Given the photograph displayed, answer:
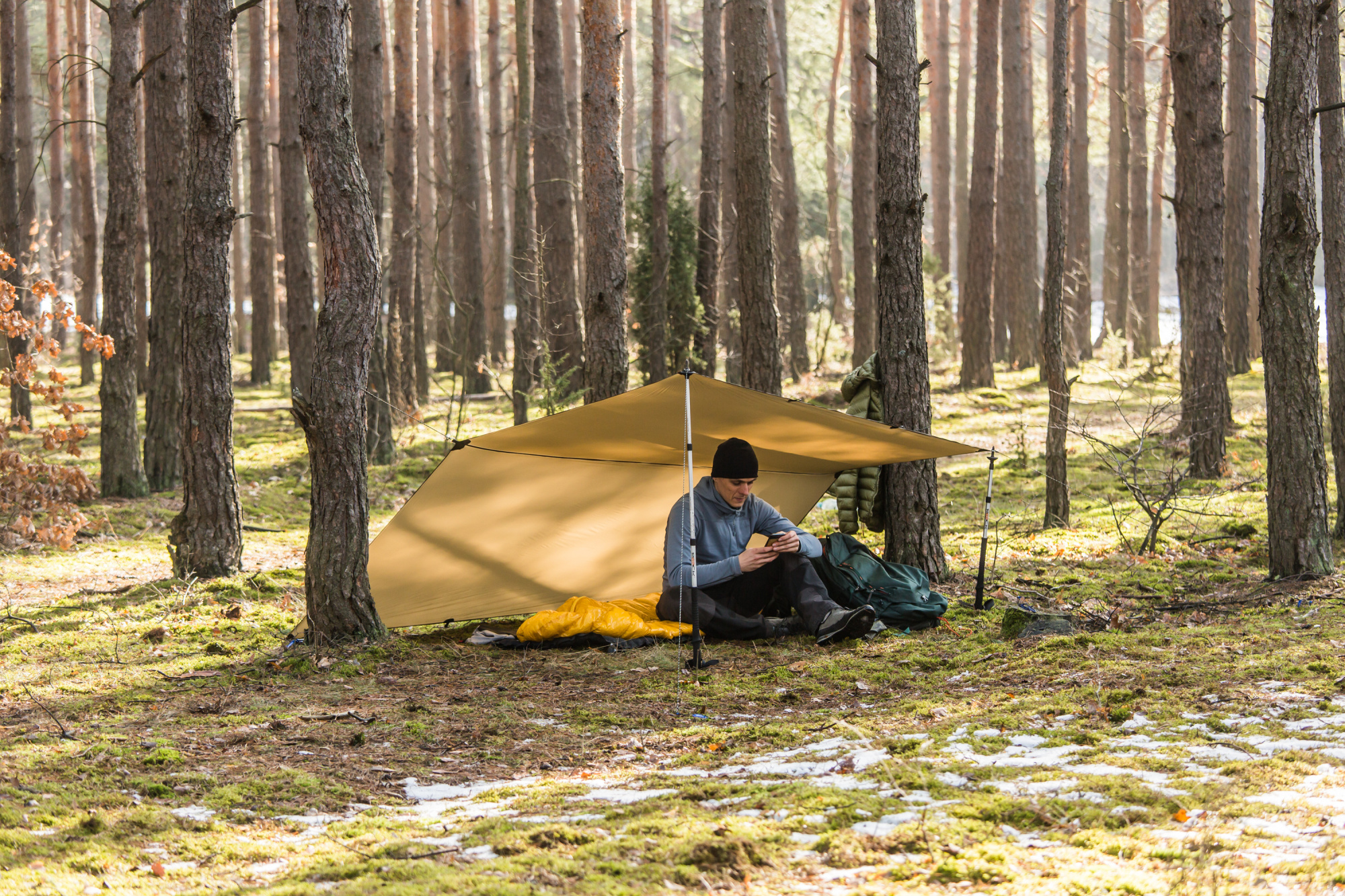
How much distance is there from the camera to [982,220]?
16.5 m

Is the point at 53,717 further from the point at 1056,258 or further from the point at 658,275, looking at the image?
the point at 658,275

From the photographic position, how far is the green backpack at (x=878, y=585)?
588 cm

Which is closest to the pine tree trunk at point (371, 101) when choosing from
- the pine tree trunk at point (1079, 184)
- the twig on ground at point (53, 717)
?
the twig on ground at point (53, 717)

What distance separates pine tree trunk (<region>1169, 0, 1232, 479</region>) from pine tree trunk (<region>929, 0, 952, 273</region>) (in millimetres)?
12834

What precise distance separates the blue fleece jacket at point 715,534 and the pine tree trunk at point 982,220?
10.9m

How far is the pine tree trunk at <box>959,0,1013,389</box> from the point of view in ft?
53.1

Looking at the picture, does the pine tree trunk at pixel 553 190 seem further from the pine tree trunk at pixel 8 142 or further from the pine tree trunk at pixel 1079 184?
the pine tree trunk at pixel 1079 184

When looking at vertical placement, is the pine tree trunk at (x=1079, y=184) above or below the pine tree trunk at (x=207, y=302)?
above

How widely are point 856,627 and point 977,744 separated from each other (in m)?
1.86

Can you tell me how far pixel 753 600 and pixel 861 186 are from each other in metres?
11.9

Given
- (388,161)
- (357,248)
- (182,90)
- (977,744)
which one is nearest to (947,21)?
(388,161)

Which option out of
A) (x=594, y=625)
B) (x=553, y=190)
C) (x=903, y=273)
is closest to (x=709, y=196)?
(x=553, y=190)

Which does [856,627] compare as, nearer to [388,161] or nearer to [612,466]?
[612,466]

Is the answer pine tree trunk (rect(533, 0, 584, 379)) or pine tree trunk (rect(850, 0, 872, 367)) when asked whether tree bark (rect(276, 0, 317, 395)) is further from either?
pine tree trunk (rect(850, 0, 872, 367))
